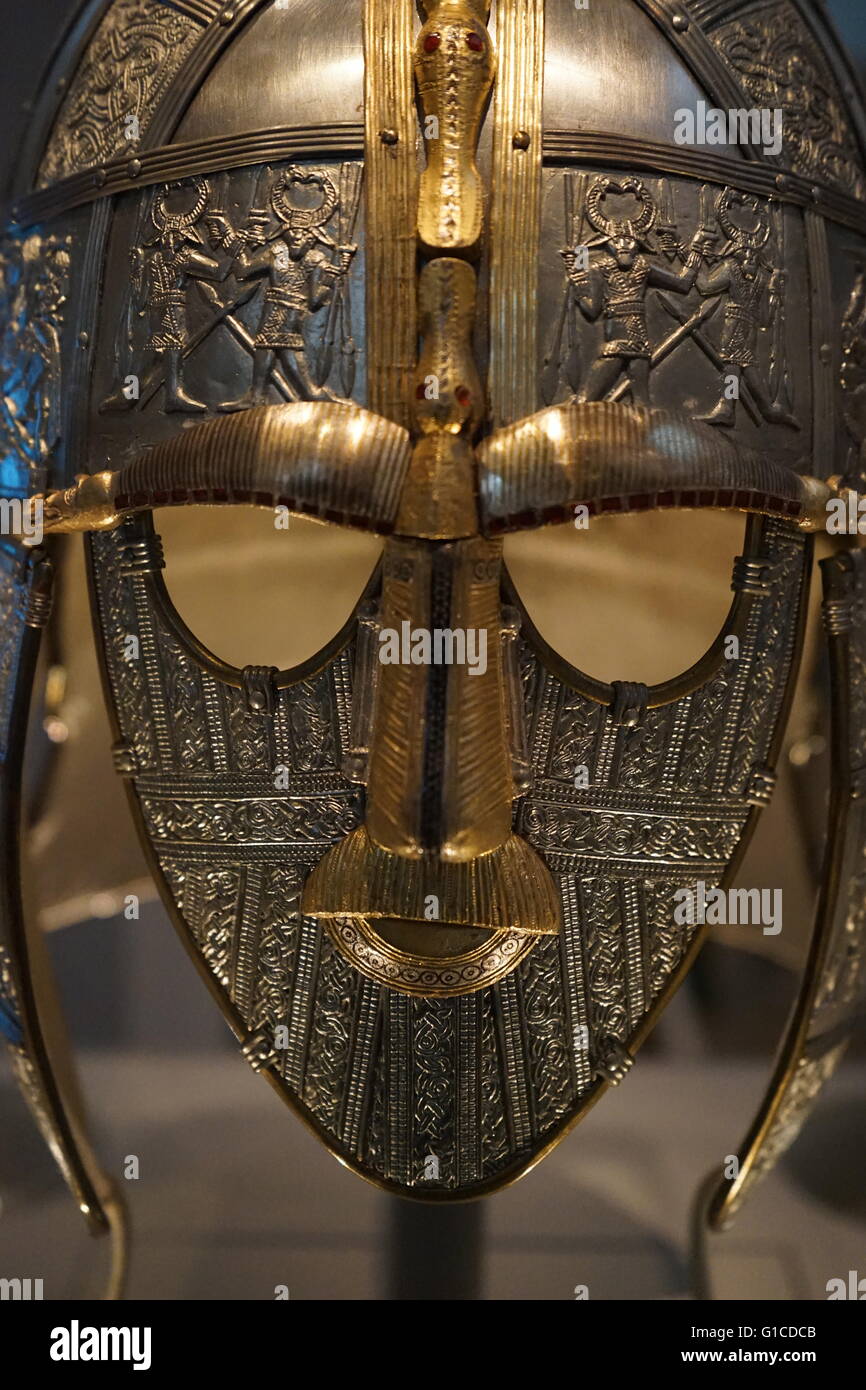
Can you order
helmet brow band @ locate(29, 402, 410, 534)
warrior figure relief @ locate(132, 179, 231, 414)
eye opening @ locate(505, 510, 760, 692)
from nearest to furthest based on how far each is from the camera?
helmet brow band @ locate(29, 402, 410, 534) < warrior figure relief @ locate(132, 179, 231, 414) < eye opening @ locate(505, 510, 760, 692)

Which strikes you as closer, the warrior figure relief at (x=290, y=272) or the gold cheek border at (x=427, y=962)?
the warrior figure relief at (x=290, y=272)

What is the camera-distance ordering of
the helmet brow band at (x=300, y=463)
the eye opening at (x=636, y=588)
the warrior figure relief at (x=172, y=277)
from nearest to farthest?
the helmet brow band at (x=300, y=463) < the warrior figure relief at (x=172, y=277) < the eye opening at (x=636, y=588)

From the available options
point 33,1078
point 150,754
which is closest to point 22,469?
point 150,754

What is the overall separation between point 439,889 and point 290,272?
21.0 inches

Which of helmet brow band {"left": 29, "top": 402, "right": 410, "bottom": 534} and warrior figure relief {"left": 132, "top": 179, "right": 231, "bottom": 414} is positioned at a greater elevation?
warrior figure relief {"left": 132, "top": 179, "right": 231, "bottom": 414}

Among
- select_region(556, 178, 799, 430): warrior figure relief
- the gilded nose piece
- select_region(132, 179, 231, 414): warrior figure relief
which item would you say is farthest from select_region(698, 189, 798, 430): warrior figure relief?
select_region(132, 179, 231, 414): warrior figure relief

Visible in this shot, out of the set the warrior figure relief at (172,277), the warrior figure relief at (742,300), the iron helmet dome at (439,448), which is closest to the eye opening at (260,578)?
the iron helmet dome at (439,448)

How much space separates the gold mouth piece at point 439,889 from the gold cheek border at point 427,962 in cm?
4

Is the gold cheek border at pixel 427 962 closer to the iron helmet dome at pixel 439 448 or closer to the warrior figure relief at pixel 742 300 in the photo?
the iron helmet dome at pixel 439 448

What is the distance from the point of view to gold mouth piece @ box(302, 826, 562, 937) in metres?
1.17

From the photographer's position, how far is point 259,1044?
4.53 ft

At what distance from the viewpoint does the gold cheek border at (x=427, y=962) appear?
4.09 ft

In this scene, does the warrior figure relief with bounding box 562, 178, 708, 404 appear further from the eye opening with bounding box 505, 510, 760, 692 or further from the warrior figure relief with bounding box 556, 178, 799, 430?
the eye opening with bounding box 505, 510, 760, 692

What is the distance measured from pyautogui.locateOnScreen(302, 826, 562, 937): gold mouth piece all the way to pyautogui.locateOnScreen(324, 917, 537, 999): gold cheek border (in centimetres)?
4
